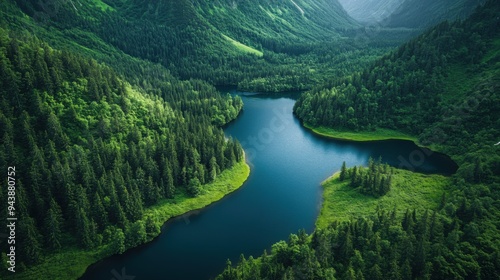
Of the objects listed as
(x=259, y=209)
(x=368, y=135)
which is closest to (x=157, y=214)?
(x=259, y=209)

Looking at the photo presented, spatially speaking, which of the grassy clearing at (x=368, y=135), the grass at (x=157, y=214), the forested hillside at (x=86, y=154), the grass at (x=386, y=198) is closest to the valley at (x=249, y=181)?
the grass at (x=157, y=214)

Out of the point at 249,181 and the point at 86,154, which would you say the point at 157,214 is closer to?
the point at 86,154

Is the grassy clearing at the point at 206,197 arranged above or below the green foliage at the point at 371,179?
below

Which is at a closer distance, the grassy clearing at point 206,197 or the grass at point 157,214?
the grass at point 157,214

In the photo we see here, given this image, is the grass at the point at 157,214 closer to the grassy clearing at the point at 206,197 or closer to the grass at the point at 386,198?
the grassy clearing at the point at 206,197

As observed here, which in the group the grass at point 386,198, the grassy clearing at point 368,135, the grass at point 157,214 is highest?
the grassy clearing at point 368,135

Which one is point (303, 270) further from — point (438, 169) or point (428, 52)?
point (428, 52)

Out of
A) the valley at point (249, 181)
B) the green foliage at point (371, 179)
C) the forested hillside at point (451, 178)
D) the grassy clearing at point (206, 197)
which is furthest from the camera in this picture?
the green foliage at point (371, 179)
